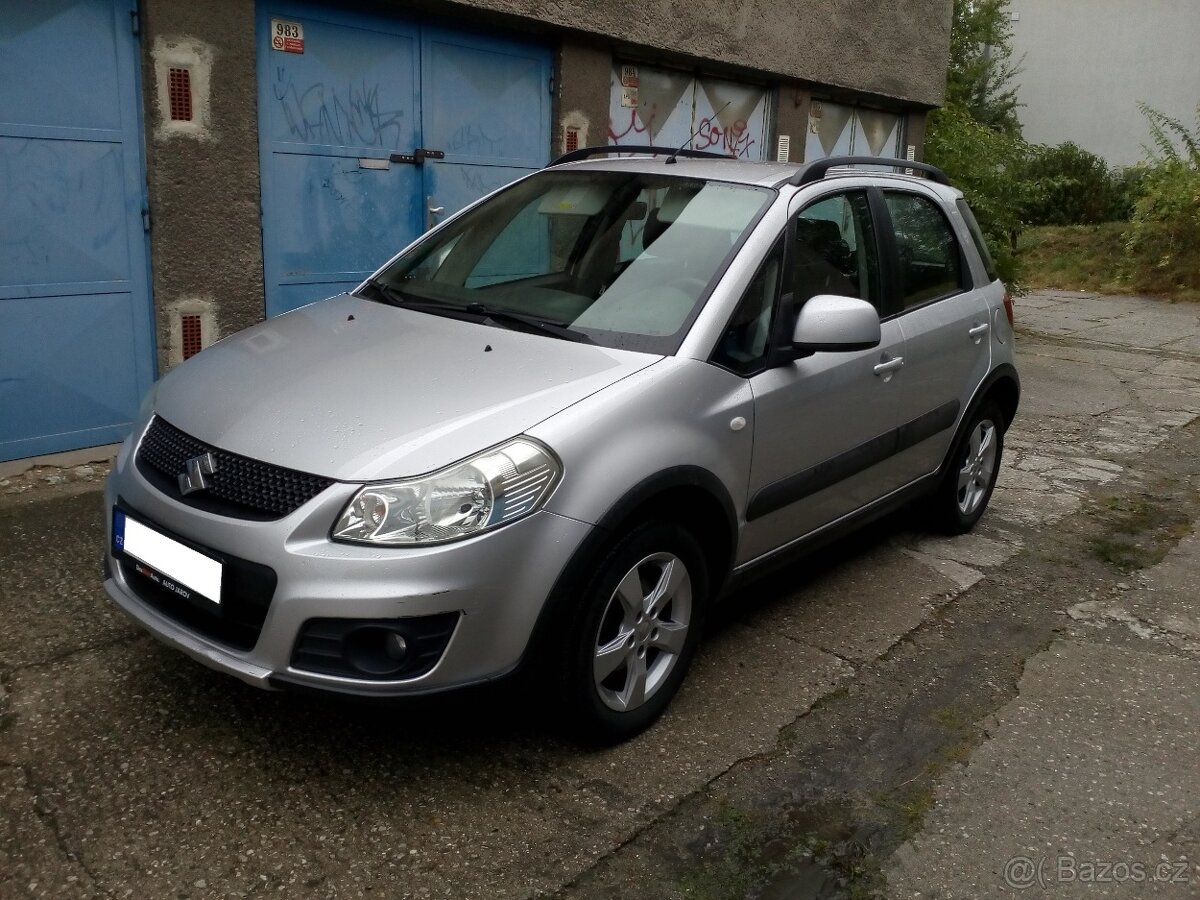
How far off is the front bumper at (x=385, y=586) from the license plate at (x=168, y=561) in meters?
0.05

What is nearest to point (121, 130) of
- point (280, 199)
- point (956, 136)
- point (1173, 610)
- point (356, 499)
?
point (280, 199)

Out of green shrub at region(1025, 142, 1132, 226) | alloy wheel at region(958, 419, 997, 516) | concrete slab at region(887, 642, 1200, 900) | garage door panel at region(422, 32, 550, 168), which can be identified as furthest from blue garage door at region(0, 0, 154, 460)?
green shrub at region(1025, 142, 1132, 226)

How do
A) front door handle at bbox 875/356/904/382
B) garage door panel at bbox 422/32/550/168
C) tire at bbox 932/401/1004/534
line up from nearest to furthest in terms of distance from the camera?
front door handle at bbox 875/356/904/382
tire at bbox 932/401/1004/534
garage door panel at bbox 422/32/550/168

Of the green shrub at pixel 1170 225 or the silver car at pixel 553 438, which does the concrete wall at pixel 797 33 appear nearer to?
the silver car at pixel 553 438

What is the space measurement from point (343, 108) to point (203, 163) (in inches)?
41.4

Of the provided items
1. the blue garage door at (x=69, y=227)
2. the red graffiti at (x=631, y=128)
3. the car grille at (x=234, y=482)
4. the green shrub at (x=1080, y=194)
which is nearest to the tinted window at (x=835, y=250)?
the car grille at (x=234, y=482)

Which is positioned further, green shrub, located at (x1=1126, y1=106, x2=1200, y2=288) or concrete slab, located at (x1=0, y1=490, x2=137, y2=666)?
green shrub, located at (x1=1126, y1=106, x2=1200, y2=288)

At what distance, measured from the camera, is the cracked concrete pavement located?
2686 mm

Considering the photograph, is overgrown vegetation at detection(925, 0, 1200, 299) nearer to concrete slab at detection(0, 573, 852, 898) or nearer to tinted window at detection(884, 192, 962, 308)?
tinted window at detection(884, 192, 962, 308)

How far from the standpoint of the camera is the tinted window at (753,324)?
11.2ft

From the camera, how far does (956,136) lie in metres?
12.7

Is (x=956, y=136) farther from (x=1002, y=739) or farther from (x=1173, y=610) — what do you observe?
(x=1002, y=739)

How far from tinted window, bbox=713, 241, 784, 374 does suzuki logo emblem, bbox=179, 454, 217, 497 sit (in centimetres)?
145

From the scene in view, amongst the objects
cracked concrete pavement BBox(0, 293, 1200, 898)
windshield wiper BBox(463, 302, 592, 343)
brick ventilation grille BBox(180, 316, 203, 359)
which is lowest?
cracked concrete pavement BBox(0, 293, 1200, 898)
